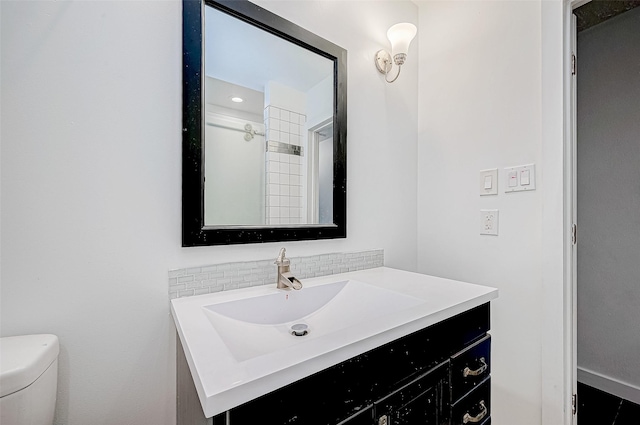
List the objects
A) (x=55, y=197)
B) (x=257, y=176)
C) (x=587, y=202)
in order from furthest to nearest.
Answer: (x=587, y=202) → (x=257, y=176) → (x=55, y=197)

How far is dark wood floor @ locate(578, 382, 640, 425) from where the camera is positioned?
1.54 m

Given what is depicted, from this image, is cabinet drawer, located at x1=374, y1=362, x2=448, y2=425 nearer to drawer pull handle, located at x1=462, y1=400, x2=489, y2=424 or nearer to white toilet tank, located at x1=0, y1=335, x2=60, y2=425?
drawer pull handle, located at x1=462, y1=400, x2=489, y2=424

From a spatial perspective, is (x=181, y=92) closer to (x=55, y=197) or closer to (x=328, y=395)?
(x=55, y=197)

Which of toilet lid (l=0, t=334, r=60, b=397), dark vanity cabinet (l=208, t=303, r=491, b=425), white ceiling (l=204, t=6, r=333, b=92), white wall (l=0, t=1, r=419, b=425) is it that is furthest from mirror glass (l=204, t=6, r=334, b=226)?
dark vanity cabinet (l=208, t=303, r=491, b=425)

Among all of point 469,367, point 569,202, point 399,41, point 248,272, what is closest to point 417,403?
point 469,367

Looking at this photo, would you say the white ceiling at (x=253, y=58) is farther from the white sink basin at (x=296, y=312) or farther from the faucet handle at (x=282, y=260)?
the white sink basin at (x=296, y=312)

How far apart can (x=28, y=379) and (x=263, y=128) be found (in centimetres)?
91

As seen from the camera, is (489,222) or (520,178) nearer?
(520,178)

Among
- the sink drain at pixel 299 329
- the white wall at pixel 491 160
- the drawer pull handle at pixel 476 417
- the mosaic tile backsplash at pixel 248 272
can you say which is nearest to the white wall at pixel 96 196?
the mosaic tile backsplash at pixel 248 272

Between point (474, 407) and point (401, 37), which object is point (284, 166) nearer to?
point (401, 37)

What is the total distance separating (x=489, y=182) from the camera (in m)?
1.37

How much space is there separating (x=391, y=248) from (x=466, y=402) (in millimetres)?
738

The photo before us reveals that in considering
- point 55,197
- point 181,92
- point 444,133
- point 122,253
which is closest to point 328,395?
point 122,253

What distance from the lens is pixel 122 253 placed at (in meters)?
0.83
